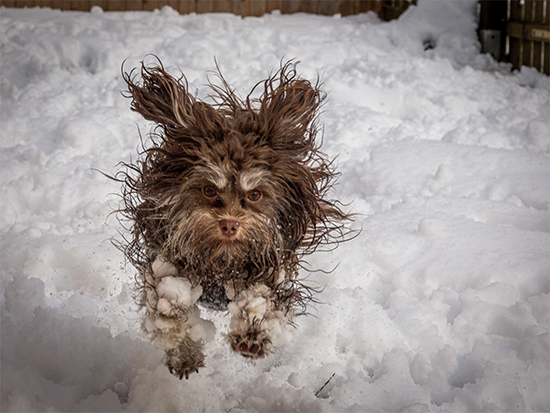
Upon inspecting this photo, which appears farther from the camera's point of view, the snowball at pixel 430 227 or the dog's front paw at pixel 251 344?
the snowball at pixel 430 227

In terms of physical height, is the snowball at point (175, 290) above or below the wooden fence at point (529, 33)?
below

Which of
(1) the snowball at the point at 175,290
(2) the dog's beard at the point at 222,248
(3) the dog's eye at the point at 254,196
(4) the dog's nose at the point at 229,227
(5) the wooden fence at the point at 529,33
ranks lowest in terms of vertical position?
(1) the snowball at the point at 175,290

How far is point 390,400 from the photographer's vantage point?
2.29 meters

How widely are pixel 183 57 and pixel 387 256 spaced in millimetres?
3913

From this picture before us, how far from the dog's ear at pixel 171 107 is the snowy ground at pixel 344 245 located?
101 cm

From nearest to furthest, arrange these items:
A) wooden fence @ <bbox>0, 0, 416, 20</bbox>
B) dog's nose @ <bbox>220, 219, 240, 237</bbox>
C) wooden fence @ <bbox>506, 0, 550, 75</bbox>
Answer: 1. dog's nose @ <bbox>220, 219, 240, 237</bbox>
2. wooden fence @ <bbox>506, 0, 550, 75</bbox>
3. wooden fence @ <bbox>0, 0, 416, 20</bbox>

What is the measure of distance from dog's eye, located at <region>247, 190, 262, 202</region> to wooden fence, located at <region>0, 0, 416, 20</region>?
20.8ft

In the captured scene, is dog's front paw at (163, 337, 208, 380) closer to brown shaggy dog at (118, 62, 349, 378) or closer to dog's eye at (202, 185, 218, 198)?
brown shaggy dog at (118, 62, 349, 378)

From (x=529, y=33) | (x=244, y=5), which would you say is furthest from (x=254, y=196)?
(x=244, y=5)

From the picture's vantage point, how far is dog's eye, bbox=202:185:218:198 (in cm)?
208

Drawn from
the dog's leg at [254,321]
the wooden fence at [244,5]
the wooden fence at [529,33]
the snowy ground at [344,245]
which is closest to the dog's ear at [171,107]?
the dog's leg at [254,321]

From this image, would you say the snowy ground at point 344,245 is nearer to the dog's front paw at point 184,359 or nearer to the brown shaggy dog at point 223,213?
the dog's front paw at point 184,359

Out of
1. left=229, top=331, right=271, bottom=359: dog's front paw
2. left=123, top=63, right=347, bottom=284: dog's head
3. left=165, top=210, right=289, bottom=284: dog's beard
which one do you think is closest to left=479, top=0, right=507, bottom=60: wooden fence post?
left=123, top=63, right=347, bottom=284: dog's head

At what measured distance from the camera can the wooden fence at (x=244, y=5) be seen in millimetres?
→ 7414
